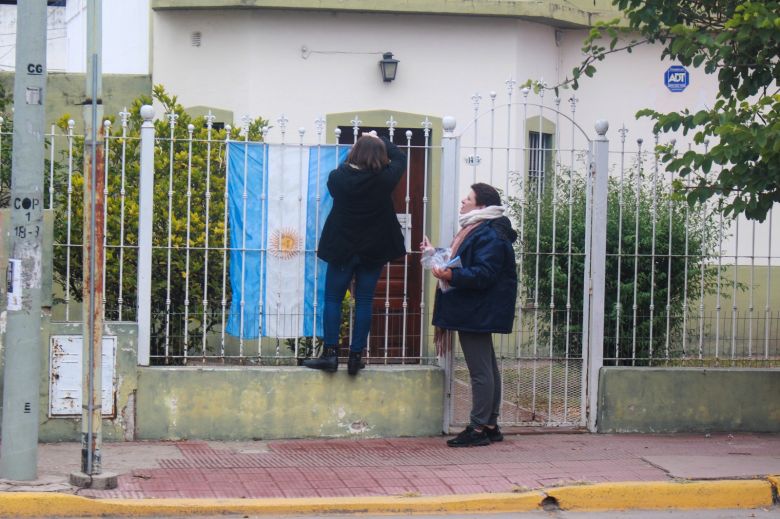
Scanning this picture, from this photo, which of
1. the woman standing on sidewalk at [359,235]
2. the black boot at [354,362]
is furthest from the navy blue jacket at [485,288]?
the black boot at [354,362]

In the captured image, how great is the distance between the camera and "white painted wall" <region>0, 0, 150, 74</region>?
44.5 feet

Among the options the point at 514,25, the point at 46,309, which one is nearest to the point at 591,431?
the point at 46,309

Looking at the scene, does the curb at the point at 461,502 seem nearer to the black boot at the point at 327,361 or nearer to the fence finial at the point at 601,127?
the black boot at the point at 327,361

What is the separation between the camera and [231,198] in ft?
28.3

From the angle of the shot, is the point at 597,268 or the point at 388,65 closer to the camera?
the point at 597,268

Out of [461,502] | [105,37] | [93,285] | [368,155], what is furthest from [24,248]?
[105,37]

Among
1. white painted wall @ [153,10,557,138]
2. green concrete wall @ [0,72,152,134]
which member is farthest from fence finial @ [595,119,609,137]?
green concrete wall @ [0,72,152,134]

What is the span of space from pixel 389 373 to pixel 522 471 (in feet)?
Result: 4.76

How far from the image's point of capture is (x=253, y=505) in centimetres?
680

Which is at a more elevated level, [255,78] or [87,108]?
[255,78]

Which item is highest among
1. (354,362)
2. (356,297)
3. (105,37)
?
(105,37)

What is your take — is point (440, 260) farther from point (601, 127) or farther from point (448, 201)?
point (601, 127)

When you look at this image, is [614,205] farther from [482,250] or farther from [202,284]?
[202,284]

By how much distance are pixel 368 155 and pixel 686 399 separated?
3.27 m
